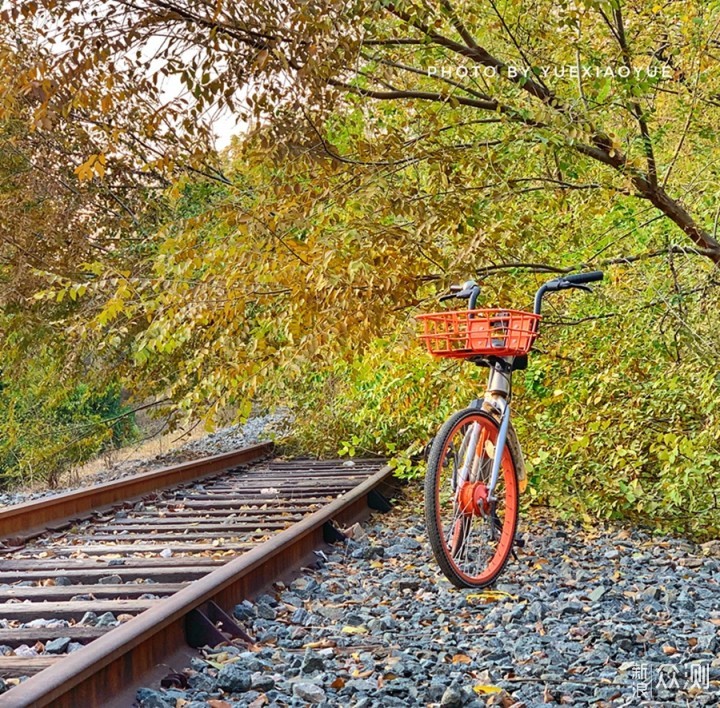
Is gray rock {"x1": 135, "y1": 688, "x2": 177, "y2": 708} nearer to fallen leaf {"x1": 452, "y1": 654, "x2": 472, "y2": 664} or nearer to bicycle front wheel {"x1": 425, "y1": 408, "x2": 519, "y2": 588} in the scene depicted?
fallen leaf {"x1": 452, "y1": 654, "x2": 472, "y2": 664}

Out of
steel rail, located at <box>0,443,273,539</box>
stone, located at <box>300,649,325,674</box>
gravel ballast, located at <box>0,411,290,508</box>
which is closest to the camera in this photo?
stone, located at <box>300,649,325,674</box>

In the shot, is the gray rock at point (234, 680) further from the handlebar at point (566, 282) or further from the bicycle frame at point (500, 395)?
the handlebar at point (566, 282)

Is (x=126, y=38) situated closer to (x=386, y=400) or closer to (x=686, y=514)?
(x=386, y=400)

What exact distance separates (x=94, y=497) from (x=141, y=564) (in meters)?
2.58

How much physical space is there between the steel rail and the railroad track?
1 centimetres

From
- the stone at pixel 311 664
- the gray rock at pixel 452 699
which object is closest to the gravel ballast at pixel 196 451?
the stone at pixel 311 664

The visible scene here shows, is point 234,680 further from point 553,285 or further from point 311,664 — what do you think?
point 553,285

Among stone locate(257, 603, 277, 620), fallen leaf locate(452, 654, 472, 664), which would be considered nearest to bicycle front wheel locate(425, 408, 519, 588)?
fallen leaf locate(452, 654, 472, 664)

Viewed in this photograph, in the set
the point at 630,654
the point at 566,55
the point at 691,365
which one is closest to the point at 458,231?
the point at 566,55

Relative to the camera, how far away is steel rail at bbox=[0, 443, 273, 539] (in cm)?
650

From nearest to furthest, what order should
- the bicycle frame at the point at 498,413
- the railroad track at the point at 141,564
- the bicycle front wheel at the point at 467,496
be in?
the railroad track at the point at 141,564 < the bicycle front wheel at the point at 467,496 < the bicycle frame at the point at 498,413

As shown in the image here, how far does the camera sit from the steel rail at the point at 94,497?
6.50m

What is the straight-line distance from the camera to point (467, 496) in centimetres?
438

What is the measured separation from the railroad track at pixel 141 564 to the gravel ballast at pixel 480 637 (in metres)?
0.17
